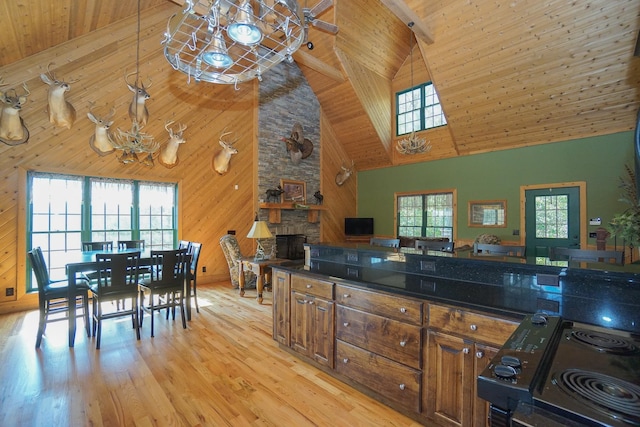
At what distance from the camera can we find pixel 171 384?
260 centimetres

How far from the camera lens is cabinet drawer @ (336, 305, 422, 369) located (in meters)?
2.06

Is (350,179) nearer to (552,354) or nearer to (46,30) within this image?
(46,30)

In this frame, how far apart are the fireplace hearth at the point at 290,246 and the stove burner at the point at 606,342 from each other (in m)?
6.86

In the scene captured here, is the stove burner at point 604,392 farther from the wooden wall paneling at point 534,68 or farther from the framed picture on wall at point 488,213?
the framed picture on wall at point 488,213

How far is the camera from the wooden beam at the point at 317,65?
659cm

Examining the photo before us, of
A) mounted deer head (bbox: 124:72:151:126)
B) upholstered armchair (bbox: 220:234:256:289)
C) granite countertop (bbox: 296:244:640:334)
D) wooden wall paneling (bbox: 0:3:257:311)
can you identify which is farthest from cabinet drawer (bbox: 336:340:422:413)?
mounted deer head (bbox: 124:72:151:126)

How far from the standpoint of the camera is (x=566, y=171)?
6.24 metres

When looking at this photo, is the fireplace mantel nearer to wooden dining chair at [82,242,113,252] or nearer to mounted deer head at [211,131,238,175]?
mounted deer head at [211,131,238,175]

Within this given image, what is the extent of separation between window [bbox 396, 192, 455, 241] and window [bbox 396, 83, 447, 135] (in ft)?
6.18

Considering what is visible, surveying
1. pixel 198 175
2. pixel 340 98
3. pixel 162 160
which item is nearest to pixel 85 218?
pixel 162 160

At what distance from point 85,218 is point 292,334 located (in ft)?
15.0

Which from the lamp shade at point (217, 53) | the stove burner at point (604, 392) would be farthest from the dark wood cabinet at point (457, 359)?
the lamp shade at point (217, 53)

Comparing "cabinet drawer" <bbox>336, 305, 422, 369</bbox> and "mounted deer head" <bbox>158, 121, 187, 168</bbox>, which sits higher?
"mounted deer head" <bbox>158, 121, 187, 168</bbox>

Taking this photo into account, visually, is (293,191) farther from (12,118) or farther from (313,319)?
(313,319)
